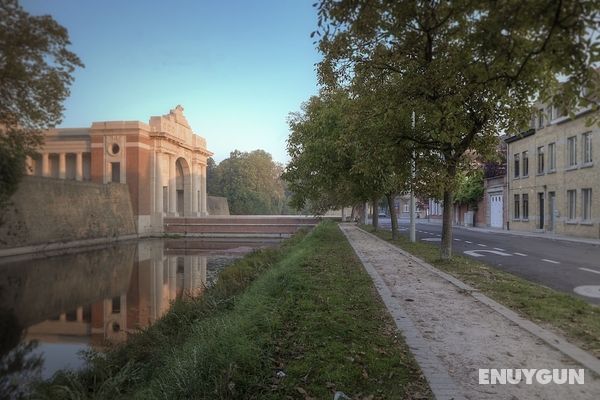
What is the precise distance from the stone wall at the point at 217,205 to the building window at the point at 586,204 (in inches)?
2372

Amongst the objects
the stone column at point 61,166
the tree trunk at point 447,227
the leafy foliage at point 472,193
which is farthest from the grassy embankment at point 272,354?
the leafy foliage at point 472,193

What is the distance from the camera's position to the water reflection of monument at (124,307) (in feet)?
41.2

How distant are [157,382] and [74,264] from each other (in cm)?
2493

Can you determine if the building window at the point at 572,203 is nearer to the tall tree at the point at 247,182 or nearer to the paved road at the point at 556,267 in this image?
the paved road at the point at 556,267

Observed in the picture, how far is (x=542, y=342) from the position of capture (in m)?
→ 5.93

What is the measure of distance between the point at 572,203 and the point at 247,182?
6361cm

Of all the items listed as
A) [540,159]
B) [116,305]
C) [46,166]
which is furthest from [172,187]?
[116,305]

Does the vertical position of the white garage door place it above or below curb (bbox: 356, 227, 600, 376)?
above

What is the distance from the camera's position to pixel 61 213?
36000mm

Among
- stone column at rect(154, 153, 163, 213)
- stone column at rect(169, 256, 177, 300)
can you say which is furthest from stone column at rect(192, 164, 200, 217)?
stone column at rect(169, 256, 177, 300)

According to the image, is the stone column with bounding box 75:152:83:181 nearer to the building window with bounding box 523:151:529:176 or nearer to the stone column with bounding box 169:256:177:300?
the stone column with bounding box 169:256:177:300

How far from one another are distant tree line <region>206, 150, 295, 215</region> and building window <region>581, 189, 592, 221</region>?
63060mm

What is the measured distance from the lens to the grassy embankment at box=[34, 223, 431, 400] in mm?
4641

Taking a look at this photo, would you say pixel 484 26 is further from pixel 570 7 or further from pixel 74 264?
pixel 74 264
